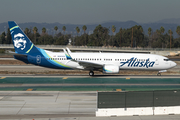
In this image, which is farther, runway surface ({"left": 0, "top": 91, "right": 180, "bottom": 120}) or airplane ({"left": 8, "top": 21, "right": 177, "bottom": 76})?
airplane ({"left": 8, "top": 21, "right": 177, "bottom": 76})

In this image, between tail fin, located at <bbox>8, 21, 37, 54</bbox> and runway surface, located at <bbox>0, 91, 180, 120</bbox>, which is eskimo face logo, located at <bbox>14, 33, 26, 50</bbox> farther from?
runway surface, located at <bbox>0, 91, 180, 120</bbox>

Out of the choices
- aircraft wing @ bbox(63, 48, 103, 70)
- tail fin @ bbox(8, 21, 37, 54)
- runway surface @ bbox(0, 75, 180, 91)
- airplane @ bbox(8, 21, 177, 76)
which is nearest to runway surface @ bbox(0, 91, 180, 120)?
runway surface @ bbox(0, 75, 180, 91)

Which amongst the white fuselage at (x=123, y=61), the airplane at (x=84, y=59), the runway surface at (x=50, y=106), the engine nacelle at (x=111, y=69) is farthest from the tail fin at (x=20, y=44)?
the runway surface at (x=50, y=106)

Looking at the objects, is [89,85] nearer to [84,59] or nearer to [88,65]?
[88,65]

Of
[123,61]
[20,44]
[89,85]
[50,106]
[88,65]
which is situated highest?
[20,44]

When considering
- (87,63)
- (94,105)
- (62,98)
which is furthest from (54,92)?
(87,63)

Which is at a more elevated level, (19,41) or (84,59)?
(19,41)

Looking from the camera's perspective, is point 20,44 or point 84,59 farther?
point 20,44

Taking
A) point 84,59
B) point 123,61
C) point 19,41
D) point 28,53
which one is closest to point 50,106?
point 84,59

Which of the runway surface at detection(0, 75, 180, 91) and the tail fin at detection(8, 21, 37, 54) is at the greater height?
the tail fin at detection(8, 21, 37, 54)

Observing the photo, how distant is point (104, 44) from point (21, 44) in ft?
365

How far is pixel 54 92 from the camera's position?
78.7 feet

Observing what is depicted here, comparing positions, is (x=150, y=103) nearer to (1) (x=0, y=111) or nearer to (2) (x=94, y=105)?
(2) (x=94, y=105)

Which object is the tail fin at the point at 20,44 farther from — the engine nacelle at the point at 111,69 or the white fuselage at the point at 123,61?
the engine nacelle at the point at 111,69
